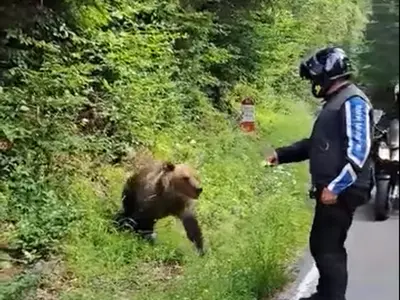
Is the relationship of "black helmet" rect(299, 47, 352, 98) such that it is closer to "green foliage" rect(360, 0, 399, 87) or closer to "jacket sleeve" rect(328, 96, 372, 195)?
"jacket sleeve" rect(328, 96, 372, 195)

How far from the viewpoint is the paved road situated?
2.26 meters

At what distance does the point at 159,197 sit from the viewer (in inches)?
178

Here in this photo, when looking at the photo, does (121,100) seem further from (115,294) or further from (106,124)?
(115,294)

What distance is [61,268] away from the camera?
4.10 m

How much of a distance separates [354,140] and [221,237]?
128 centimetres

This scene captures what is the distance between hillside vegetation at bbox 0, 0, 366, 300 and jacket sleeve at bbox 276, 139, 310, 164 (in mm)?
48

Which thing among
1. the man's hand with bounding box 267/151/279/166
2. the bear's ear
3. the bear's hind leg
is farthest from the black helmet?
the bear's hind leg

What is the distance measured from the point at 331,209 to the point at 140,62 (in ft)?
6.87

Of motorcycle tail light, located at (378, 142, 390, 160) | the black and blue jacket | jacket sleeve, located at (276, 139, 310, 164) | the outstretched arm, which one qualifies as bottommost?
the outstretched arm

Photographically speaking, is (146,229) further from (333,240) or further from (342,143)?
(342,143)

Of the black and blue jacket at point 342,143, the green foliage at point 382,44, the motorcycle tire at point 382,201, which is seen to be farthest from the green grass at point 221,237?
the green foliage at point 382,44

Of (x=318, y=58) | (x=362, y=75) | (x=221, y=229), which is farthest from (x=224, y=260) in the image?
(x=362, y=75)

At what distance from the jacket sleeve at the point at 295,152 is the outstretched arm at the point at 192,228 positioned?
3.08 ft

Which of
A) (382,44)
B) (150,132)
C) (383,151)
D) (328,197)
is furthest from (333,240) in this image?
(150,132)
